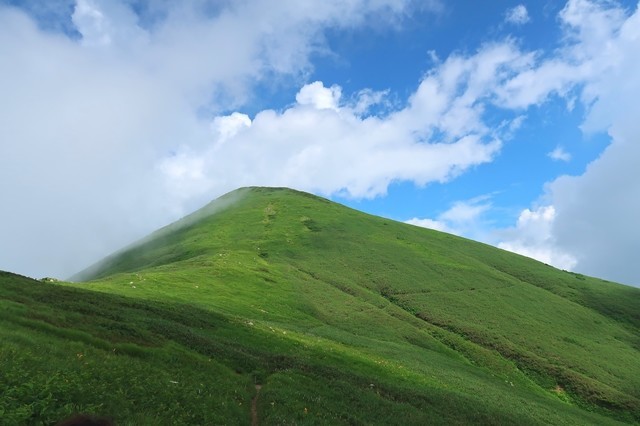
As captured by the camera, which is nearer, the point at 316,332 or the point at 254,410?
the point at 254,410

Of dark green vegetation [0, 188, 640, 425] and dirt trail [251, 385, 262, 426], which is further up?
dark green vegetation [0, 188, 640, 425]

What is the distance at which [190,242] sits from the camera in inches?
5266

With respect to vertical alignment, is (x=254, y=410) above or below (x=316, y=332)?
below

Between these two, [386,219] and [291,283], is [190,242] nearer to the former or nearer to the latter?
[291,283]

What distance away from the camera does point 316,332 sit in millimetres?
63625

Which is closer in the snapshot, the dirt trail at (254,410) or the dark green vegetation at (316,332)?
the dark green vegetation at (316,332)

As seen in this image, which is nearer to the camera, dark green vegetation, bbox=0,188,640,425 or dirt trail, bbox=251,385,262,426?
dark green vegetation, bbox=0,188,640,425

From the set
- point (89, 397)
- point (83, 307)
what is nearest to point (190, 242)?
point (83, 307)

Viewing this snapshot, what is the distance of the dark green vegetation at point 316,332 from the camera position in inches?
792

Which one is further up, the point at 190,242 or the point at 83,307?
the point at 190,242

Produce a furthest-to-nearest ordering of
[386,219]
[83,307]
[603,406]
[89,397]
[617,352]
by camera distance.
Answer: [386,219] < [617,352] < [603,406] < [83,307] < [89,397]

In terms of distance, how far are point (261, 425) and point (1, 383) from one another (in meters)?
10.7

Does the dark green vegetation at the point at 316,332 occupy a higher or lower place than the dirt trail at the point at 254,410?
higher

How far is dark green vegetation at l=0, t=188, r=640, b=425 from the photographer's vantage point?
20125 mm
